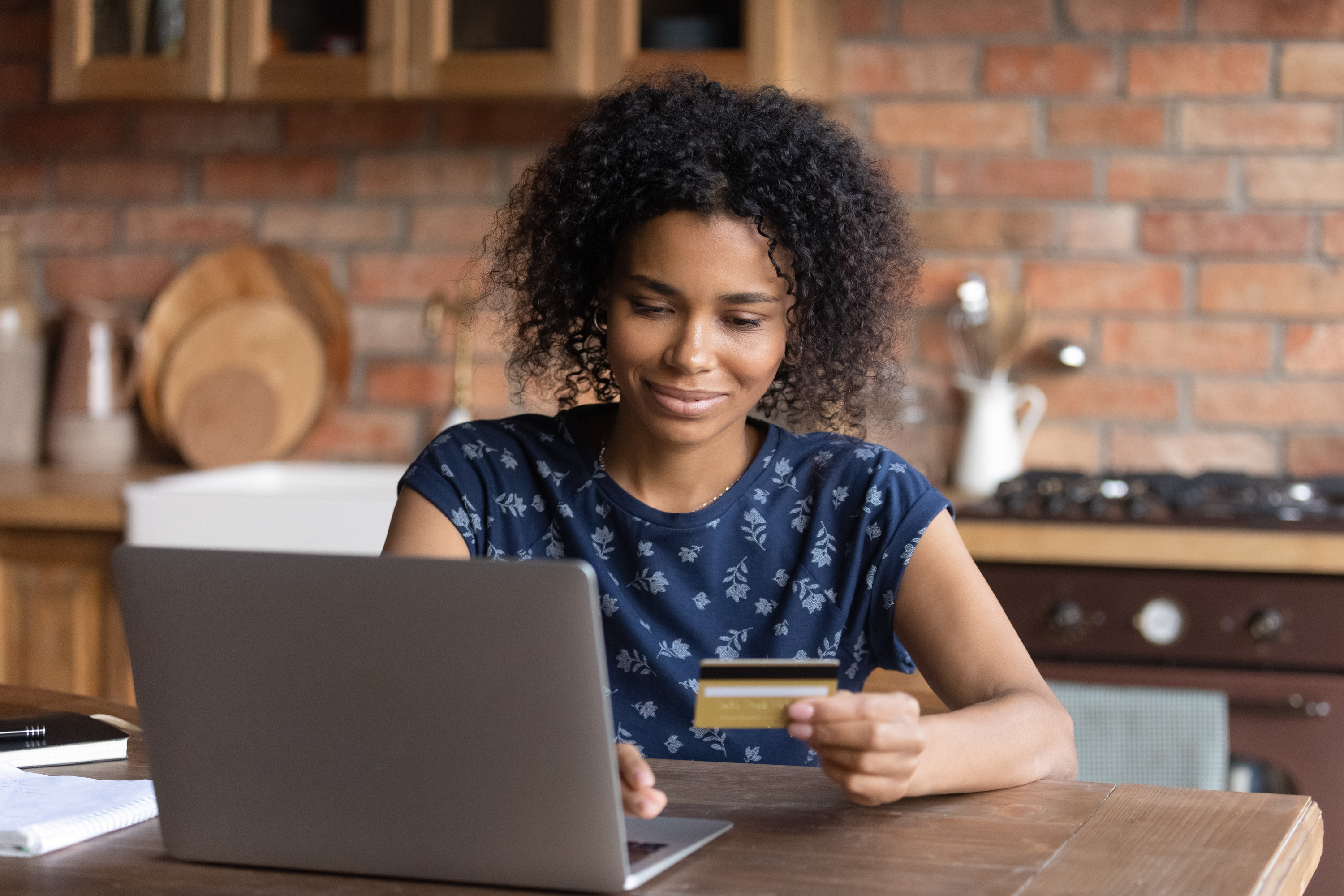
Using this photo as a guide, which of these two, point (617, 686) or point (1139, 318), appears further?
point (1139, 318)

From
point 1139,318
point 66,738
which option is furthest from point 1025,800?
point 1139,318

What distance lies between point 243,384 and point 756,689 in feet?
6.97

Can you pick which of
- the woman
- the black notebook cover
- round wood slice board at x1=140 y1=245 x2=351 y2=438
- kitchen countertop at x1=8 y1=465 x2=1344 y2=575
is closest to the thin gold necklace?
the woman

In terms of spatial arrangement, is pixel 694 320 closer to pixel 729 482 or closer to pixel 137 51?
pixel 729 482

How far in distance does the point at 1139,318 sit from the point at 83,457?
192 centimetres

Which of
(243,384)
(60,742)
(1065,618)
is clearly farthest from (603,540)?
(243,384)

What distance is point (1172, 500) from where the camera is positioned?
7.02 ft

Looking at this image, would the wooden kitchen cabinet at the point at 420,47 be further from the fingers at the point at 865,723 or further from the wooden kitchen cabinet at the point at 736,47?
the fingers at the point at 865,723

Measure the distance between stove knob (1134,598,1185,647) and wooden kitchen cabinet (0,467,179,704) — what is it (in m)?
1.53

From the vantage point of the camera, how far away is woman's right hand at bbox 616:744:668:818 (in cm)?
82

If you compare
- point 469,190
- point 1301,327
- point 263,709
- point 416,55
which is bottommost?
point 263,709

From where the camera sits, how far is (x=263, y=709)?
0.78 metres

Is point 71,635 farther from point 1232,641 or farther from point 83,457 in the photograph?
point 1232,641

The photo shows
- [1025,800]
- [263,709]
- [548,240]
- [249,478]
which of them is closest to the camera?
[263,709]
